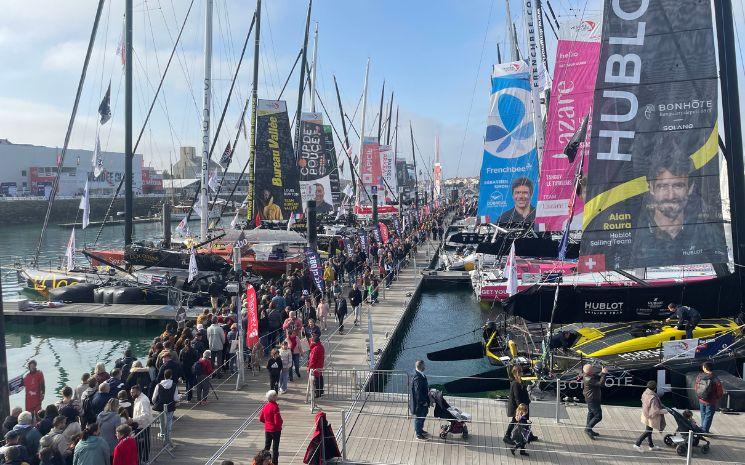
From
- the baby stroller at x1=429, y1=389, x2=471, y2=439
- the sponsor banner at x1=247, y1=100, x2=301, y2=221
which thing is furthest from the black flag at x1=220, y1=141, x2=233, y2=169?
the baby stroller at x1=429, y1=389, x2=471, y2=439

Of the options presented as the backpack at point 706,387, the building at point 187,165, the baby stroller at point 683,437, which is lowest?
the baby stroller at point 683,437

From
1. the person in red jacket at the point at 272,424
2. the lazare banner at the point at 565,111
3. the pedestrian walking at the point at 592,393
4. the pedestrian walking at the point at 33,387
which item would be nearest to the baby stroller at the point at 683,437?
the pedestrian walking at the point at 592,393

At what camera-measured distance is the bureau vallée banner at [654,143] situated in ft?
41.7

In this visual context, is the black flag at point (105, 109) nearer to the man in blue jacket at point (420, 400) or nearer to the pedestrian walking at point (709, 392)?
the man in blue jacket at point (420, 400)

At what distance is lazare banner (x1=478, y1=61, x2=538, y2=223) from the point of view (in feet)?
90.2

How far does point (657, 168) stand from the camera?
13.0 metres

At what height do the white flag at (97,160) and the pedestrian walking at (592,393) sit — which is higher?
the white flag at (97,160)

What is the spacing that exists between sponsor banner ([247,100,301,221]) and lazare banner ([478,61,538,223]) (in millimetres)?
10895

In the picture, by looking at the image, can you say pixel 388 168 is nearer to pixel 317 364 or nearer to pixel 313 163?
pixel 313 163

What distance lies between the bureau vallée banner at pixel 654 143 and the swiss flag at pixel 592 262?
0.07ft

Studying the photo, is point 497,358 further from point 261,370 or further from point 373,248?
point 373,248

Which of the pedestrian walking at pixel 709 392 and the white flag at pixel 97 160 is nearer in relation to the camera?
the pedestrian walking at pixel 709 392

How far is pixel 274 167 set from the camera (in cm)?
3222

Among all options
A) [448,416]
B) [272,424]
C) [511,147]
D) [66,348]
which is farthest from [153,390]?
[511,147]
